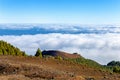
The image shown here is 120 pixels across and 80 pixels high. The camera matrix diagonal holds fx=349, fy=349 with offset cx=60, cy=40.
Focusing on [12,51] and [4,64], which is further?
[12,51]

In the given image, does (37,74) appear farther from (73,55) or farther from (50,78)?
(73,55)

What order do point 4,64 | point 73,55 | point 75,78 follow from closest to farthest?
point 75,78, point 4,64, point 73,55

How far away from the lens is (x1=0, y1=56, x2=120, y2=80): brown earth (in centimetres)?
3162

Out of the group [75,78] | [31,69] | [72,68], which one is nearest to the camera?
[75,78]

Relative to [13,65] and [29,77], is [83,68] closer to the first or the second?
[13,65]

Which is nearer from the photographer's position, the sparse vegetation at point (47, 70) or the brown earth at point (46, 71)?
the brown earth at point (46, 71)

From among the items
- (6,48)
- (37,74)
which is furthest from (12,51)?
(37,74)

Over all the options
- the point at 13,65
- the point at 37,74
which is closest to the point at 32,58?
the point at 13,65

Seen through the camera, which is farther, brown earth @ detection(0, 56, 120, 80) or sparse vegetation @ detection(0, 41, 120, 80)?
sparse vegetation @ detection(0, 41, 120, 80)

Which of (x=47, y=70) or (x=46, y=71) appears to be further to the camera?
(x=47, y=70)

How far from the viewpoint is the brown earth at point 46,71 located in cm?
3162

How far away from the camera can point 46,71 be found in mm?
35750

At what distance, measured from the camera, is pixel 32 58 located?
48.9 m

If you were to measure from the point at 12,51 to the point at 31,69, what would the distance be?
92.3ft
